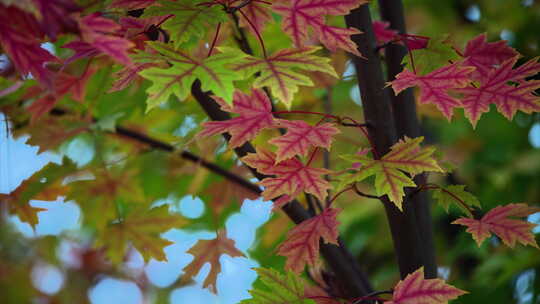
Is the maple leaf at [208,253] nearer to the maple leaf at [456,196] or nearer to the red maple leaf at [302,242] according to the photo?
the red maple leaf at [302,242]

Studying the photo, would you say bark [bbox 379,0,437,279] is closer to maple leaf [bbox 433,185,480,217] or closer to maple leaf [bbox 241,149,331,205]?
maple leaf [bbox 433,185,480,217]

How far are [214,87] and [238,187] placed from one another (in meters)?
0.56

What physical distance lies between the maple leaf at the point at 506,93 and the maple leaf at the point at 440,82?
37 millimetres

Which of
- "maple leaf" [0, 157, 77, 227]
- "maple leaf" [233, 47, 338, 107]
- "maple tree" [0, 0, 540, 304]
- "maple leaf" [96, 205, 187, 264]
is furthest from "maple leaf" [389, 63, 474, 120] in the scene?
"maple leaf" [0, 157, 77, 227]

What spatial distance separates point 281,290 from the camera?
2.59 feet

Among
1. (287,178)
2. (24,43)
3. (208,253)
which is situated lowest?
(208,253)

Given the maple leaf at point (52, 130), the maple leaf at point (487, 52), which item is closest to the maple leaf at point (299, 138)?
the maple leaf at point (487, 52)

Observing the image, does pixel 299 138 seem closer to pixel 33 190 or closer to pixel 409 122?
pixel 409 122

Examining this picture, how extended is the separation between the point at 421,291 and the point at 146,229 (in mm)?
634

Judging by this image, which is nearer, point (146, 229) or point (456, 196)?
point (456, 196)

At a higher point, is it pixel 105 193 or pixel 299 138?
pixel 299 138

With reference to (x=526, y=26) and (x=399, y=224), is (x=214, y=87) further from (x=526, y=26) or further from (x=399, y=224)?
(x=526, y=26)

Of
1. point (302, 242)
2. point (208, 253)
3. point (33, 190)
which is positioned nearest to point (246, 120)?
point (302, 242)

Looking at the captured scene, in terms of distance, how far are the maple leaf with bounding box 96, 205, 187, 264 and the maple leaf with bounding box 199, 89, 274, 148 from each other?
44 cm
